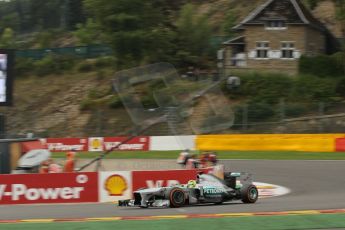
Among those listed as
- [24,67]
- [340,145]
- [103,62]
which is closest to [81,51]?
[103,62]

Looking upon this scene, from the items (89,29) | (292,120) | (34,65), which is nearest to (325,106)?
(292,120)

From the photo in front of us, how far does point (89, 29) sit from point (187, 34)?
23344mm

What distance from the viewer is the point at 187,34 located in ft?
213

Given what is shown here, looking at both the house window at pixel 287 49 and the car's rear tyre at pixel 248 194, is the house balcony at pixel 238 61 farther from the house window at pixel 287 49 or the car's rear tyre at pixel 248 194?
the car's rear tyre at pixel 248 194

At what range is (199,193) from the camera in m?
15.6

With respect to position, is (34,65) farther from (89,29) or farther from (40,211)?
(40,211)

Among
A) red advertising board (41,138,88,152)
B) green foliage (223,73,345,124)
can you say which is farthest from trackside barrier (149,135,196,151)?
green foliage (223,73,345,124)

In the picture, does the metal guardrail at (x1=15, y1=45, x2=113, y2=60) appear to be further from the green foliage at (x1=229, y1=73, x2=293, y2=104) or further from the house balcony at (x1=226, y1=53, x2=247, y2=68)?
the green foliage at (x1=229, y1=73, x2=293, y2=104)

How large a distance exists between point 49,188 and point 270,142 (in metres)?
20.1

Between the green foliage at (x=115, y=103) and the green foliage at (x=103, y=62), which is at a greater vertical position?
the green foliage at (x=103, y=62)

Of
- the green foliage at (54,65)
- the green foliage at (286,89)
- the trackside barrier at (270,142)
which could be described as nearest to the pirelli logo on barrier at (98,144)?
the trackside barrier at (270,142)

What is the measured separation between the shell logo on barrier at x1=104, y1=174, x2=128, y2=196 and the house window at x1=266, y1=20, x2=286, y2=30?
4330 centimetres

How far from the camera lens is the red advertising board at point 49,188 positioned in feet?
57.4

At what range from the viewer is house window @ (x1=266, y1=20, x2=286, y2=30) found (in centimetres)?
5919
